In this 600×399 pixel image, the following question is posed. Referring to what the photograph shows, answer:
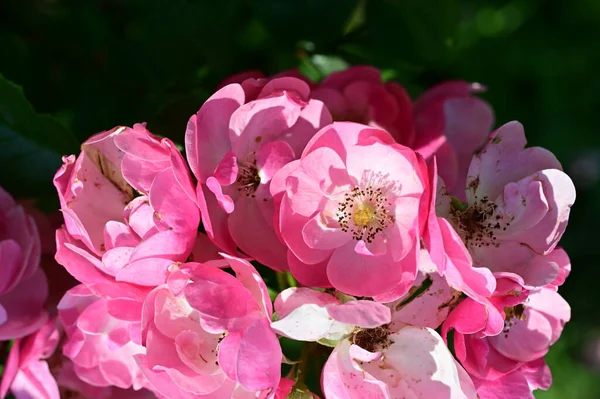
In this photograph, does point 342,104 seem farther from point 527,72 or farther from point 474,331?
point 527,72

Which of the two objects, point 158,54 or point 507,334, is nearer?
point 507,334

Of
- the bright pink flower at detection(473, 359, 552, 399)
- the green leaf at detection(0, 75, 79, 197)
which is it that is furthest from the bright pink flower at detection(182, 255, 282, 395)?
the green leaf at detection(0, 75, 79, 197)

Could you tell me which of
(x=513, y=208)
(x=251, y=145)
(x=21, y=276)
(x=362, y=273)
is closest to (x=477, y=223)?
(x=513, y=208)

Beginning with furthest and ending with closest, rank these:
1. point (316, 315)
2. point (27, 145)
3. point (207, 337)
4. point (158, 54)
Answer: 1. point (158, 54)
2. point (27, 145)
3. point (207, 337)
4. point (316, 315)

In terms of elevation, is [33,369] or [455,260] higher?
[455,260]

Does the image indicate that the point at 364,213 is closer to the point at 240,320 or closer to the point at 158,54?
the point at 240,320

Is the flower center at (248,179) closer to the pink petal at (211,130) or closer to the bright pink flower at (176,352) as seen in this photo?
the pink petal at (211,130)

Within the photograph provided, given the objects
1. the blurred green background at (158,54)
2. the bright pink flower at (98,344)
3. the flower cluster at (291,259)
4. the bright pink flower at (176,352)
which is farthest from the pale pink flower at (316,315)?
the blurred green background at (158,54)
